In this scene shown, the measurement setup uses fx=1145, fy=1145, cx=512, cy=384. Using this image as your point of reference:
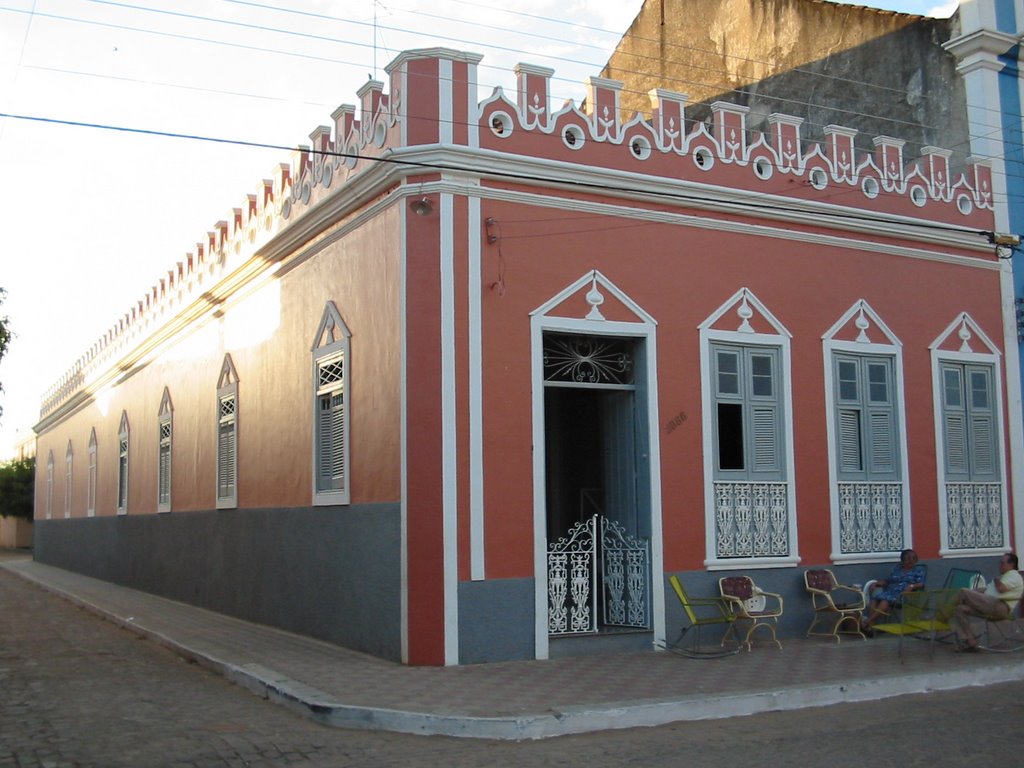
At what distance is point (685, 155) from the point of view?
12281mm

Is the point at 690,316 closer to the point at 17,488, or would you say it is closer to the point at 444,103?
the point at 444,103

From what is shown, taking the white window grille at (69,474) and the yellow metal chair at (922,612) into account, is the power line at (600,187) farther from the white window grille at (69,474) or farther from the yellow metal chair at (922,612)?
the white window grille at (69,474)

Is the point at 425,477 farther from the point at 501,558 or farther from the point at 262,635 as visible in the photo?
the point at 262,635

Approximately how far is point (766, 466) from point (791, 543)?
2.89 ft

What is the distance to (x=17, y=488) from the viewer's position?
48750 millimetres

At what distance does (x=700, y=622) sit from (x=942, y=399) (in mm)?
4753

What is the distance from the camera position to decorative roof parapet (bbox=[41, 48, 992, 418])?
11008mm

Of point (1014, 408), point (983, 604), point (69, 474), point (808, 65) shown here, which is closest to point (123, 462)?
point (69, 474)

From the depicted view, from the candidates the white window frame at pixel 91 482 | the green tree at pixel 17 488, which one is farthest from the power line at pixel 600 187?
the green tree at pixel 17 488

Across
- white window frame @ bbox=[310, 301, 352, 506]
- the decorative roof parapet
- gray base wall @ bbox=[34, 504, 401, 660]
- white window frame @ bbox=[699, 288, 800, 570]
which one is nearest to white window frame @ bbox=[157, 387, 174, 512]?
gray base wall @ bbox=[34, 504, 401, 660]

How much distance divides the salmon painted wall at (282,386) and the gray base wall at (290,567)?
31cm

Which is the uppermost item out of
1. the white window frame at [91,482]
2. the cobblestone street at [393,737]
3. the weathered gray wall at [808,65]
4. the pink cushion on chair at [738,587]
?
the weathered gray wall at [808,65]

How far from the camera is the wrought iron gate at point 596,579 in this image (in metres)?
11.1

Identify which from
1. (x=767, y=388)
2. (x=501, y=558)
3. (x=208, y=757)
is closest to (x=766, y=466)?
(x=767, y=388)
